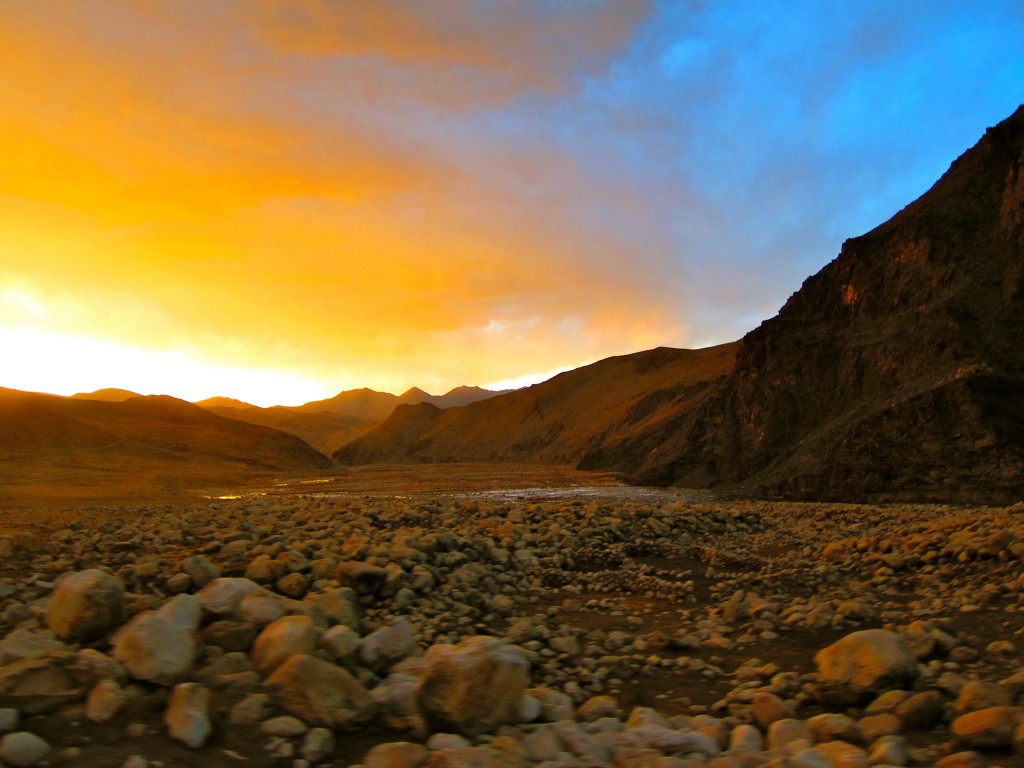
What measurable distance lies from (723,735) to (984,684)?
4.85 feet

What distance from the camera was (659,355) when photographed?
266ft

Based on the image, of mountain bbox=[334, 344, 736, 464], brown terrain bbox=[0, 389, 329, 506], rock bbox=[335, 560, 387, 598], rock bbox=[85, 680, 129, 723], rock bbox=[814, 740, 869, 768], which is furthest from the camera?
mountain bbox=[334, 344, 736, 464]

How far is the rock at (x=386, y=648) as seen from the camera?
164 inches

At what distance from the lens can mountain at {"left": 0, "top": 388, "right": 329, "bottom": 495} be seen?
30828 millimetres

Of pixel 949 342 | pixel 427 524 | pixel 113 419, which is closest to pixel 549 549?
pixel 427 524

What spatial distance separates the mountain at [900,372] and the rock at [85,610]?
784 inches

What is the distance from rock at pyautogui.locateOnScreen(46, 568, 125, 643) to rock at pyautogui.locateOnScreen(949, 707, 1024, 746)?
469 cm

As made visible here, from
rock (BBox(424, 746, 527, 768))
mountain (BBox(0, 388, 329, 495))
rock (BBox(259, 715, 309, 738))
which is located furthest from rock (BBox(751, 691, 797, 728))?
mountain (BBox(0, 388, 329, 495))

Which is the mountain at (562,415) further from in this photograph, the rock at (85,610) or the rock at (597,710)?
the rock at (85,610)

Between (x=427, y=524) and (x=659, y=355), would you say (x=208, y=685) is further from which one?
(x=659, y=355)

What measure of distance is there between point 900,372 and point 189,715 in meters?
24.3

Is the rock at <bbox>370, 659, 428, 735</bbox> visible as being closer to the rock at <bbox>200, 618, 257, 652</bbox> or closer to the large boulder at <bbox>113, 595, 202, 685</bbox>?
the rock at <bbox>200, 618, 257, 652</bbox>

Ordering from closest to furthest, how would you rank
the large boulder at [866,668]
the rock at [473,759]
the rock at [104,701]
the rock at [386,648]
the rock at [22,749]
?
the rock at [22,749], the rock at [473,759], the rock at [104,701], the large boulder at [866,668], the rock at [386,648]

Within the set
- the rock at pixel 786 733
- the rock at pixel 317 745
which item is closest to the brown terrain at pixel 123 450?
the rock at pixel 317 745
